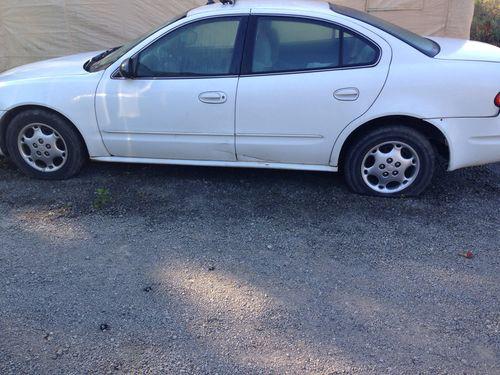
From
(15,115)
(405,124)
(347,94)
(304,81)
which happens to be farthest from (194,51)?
(405,124)

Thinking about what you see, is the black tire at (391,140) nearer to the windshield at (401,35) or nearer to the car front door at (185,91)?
the windshield at (401,35)

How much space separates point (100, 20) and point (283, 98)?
A: 4.41m

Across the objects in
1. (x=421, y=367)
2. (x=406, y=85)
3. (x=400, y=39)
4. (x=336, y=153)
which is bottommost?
(x=421, y=367)

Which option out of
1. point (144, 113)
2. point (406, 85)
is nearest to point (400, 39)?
point (406, 85)

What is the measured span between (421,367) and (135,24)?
20.8 feet

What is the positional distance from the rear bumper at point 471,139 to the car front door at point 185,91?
176cm

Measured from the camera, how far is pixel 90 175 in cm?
497

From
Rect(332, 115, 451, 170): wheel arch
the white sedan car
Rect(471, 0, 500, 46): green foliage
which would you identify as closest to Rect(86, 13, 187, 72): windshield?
the white sedan car

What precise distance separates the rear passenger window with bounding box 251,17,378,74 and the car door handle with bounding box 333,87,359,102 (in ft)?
0.73

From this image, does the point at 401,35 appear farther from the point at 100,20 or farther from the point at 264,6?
the point at 100,20

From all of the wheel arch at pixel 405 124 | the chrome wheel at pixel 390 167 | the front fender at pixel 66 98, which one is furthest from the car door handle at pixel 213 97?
the chrome wheel at pixel 390 167

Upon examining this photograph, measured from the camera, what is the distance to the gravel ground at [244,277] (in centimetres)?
277

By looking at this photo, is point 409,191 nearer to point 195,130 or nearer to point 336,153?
point 336,153

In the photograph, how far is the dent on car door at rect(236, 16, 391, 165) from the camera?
4164 millimetres
